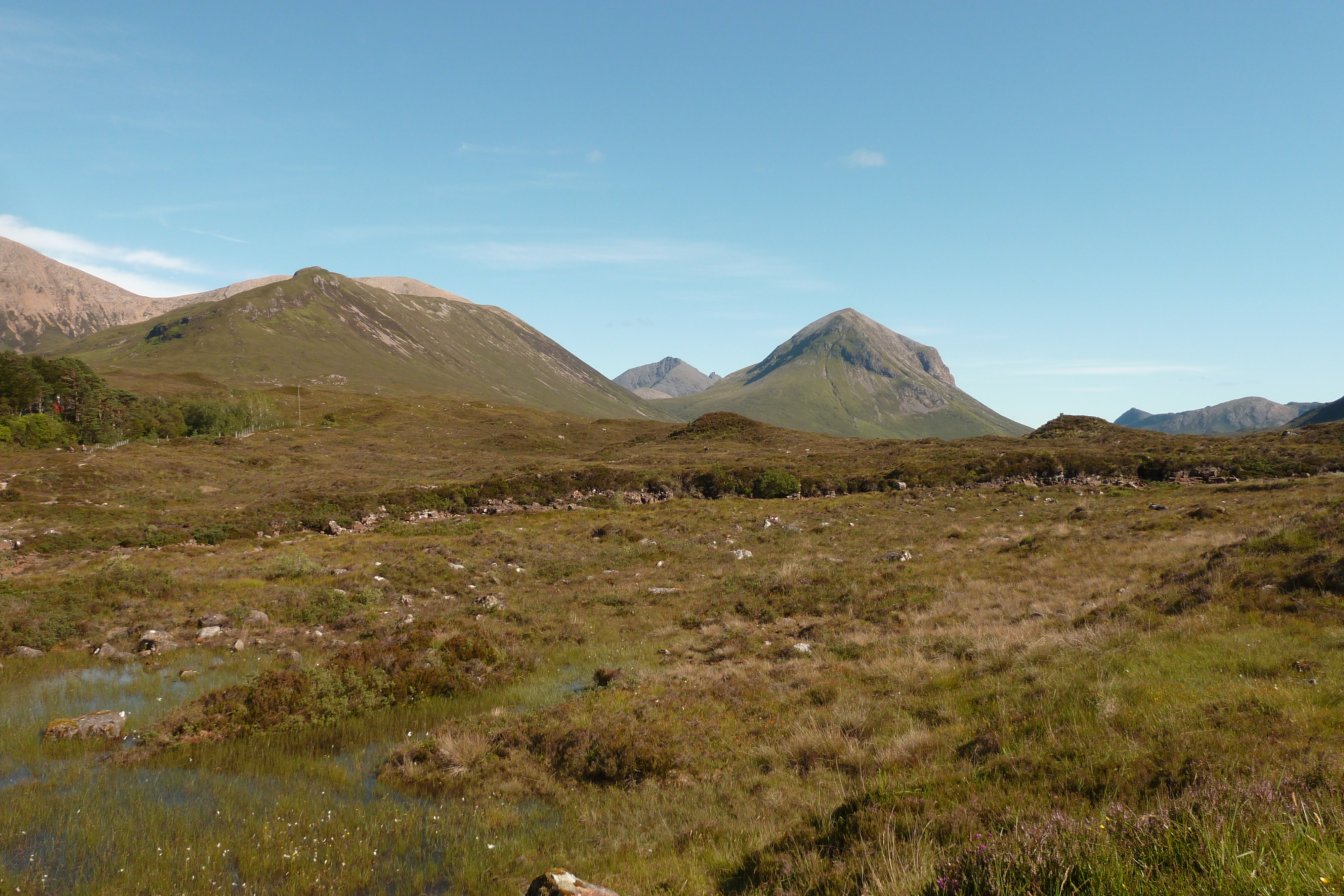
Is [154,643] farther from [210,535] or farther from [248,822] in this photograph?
[210,535]

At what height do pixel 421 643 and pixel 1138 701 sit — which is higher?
pixel 1138 701

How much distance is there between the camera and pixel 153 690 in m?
14.5

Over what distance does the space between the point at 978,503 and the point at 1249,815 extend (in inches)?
1506

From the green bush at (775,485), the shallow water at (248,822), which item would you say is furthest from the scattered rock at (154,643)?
the green bush at (775,485)

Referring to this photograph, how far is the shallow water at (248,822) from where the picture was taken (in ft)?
25.6

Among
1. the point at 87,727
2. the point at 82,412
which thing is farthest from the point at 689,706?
the point at 82,412

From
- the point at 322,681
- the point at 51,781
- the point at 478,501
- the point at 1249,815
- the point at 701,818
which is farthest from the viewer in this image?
the point at 478,501

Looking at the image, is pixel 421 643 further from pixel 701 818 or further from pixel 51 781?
pixel 701 818

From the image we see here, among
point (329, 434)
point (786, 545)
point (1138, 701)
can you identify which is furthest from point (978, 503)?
point (329, 434)

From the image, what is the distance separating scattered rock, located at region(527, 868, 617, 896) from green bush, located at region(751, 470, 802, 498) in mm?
43627

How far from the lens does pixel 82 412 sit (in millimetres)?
83812

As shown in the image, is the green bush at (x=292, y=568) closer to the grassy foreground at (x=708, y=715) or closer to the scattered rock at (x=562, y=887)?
the grassy foreground at (x=708, y=715)

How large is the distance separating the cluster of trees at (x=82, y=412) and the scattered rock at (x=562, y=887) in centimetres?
9085

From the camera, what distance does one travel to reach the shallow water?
7.80 metres
